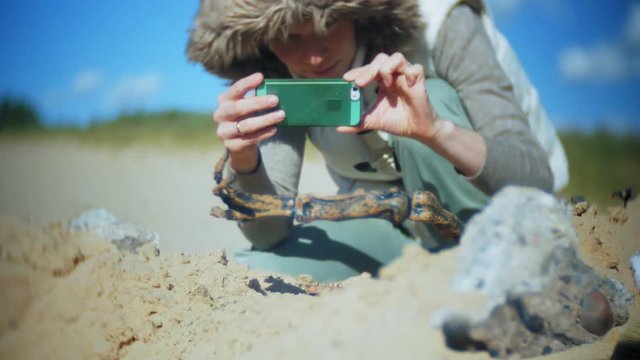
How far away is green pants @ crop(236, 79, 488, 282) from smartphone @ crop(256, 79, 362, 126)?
169 mm

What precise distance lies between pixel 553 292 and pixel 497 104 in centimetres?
43

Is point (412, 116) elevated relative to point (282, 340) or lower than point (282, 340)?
elevated

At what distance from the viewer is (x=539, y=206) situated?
474mm

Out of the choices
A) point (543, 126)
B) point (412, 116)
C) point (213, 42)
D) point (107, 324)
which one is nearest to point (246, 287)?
point (107, 324)

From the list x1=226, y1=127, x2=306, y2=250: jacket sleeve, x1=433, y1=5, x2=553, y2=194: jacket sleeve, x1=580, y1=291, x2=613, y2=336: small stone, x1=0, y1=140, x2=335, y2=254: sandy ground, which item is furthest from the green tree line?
x1=580, y1=291, x2=613, y2=336: small stone

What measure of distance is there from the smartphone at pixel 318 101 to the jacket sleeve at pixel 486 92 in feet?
0.58

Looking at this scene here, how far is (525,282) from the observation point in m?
0.44

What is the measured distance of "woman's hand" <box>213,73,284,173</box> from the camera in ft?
2.35

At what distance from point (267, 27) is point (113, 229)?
12.5 inches

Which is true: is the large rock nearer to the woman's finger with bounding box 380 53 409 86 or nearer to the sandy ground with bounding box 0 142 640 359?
the sandy ground with bounding box 0 142 640 359

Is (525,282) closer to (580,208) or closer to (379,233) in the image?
(580,208)

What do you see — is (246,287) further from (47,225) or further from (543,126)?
(543,126)

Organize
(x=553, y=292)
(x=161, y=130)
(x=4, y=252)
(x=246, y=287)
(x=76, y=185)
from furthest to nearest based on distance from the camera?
(x=161, y=130), (x=76, y=185), (x=246, y=287), (x=4, y=252), (x=553, y=292)

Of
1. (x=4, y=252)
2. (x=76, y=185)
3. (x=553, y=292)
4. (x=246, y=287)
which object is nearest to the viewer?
(x=553, y=292)
